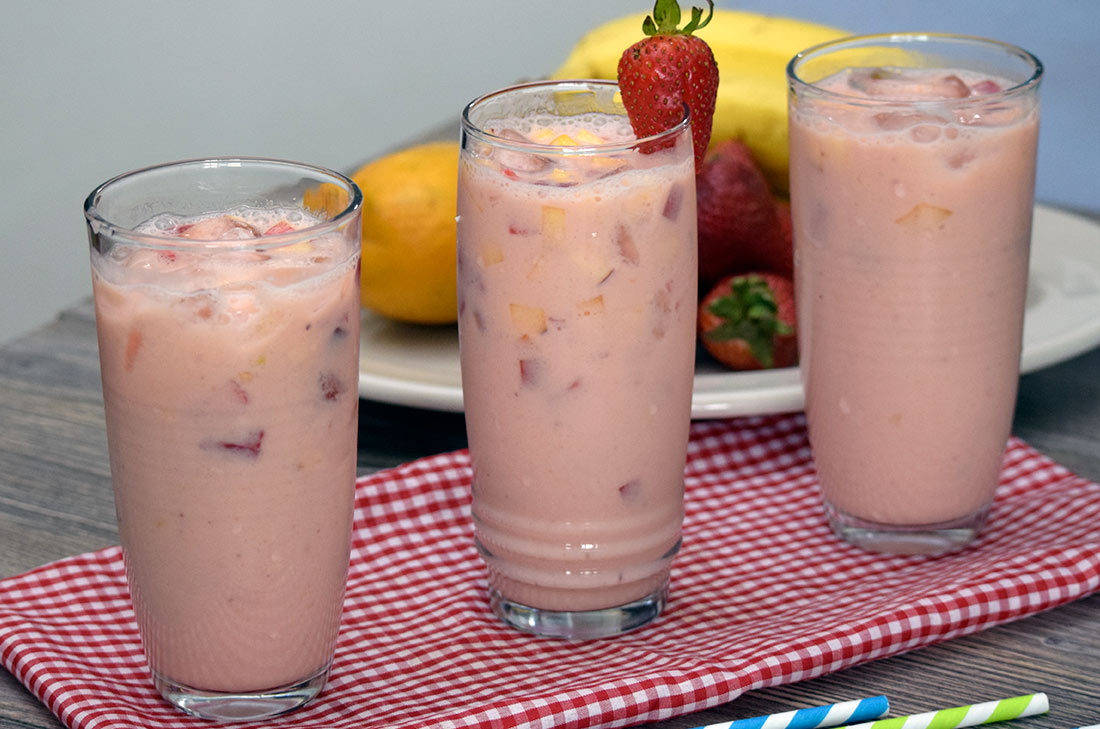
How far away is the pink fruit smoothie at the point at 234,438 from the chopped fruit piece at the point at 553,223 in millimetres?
138

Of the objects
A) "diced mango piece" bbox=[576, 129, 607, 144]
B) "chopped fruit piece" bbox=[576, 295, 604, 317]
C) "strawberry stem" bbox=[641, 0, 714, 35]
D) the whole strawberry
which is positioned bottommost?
"chopped fruit piece" bbox=[576, 295, 604, 317]

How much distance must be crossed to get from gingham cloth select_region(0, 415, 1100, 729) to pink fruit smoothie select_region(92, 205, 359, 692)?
0.07m

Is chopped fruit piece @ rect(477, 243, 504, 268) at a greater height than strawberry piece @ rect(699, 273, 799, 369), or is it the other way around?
chopped fruit piece @ rect(477, 243, 504, 268)

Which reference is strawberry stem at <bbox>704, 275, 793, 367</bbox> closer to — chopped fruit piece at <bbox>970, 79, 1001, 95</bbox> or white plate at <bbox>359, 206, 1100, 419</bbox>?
white plate at <bbox>359, 206, 1100, 419</bbox>

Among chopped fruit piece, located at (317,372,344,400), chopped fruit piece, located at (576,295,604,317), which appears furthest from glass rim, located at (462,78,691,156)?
chopped fruit piece, located at (317,372,344,400)

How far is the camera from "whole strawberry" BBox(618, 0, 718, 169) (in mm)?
974

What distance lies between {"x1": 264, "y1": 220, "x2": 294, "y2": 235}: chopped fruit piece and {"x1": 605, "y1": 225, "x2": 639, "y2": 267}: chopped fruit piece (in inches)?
8.9

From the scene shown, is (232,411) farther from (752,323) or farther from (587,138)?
(752,323)

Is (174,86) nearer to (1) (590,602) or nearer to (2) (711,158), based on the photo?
(2) (711,158)

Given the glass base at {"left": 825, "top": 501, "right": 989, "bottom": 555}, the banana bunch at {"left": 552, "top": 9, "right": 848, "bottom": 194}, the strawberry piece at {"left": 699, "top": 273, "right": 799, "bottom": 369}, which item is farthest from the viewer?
the banana bunch at {"left": 552, "top": 9, "right": 848, "bottom": 194}

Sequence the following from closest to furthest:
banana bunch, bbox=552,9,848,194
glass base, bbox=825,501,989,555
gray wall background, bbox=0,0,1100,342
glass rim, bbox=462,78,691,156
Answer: glass rim, bbox=462,78,691,156 → glass base, bbox=825,501,989,555 → banana bunch, bbox=552,9,848,194 → gray wall background, bbox=0,0,1100,342

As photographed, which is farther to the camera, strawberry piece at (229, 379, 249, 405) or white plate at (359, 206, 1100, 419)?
white plate at (359, 206, 1100, 419)

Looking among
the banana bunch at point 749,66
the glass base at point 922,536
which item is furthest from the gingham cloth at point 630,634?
the banana bunch at point 749,66

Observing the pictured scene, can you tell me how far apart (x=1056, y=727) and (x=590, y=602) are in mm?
352
